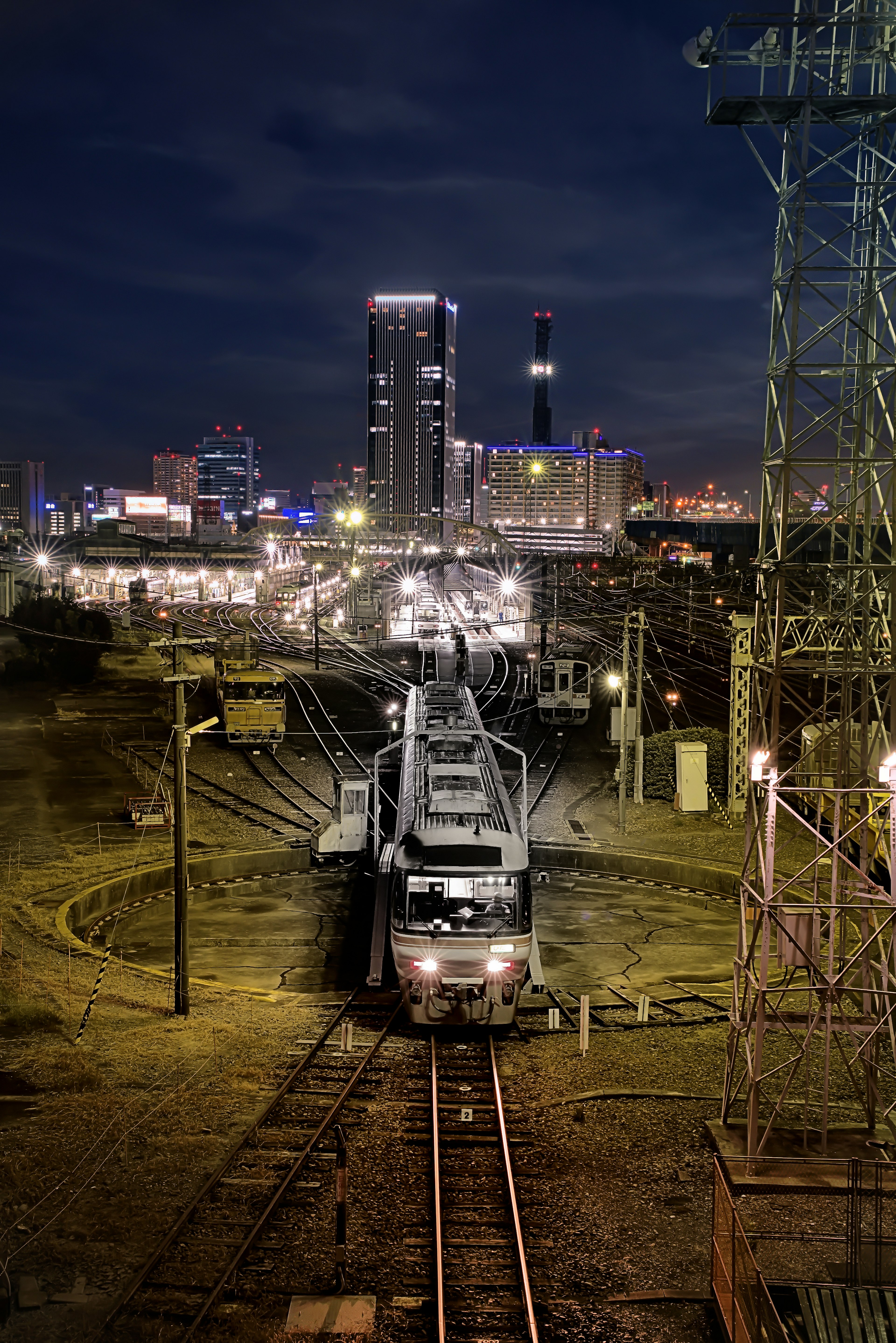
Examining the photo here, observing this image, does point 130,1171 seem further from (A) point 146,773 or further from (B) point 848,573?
(A) point 146,773

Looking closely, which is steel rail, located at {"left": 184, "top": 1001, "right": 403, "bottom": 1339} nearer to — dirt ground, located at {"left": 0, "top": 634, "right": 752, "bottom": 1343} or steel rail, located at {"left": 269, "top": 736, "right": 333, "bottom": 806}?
dirt ground, located at {"left": 0, "top": 634, "right": 752, "bottom": 1343}

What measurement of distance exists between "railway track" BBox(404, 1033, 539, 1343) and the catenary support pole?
355 centimetres

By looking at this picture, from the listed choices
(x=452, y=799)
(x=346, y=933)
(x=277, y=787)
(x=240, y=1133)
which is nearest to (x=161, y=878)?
(x=346, y=933)

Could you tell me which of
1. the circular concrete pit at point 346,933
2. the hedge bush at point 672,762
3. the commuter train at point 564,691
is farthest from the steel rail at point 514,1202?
the commuter train at point 564,691

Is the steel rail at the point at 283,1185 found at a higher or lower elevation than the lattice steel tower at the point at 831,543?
lower

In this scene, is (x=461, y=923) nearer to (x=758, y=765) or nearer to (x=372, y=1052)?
(x=372, y=1052)

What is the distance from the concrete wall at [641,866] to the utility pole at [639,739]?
3.17 meters

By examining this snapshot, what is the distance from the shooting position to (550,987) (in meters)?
17.1

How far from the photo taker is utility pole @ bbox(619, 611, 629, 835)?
1001 inches

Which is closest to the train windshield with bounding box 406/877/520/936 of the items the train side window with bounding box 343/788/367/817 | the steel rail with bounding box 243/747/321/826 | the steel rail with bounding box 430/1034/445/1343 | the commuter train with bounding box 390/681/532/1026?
the commuter train with bounding box 390/681/532/1026

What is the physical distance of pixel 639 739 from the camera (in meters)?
26.8

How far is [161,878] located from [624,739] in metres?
10.9

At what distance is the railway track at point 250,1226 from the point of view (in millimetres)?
7926

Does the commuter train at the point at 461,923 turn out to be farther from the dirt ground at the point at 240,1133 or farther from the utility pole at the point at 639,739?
the utility pole at the point at 639,739
